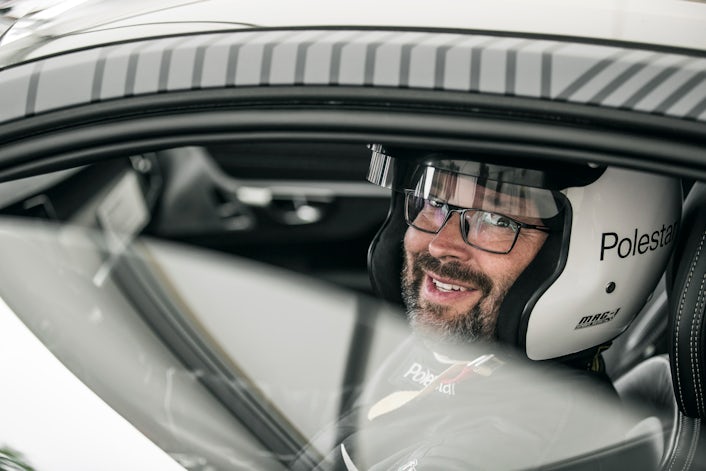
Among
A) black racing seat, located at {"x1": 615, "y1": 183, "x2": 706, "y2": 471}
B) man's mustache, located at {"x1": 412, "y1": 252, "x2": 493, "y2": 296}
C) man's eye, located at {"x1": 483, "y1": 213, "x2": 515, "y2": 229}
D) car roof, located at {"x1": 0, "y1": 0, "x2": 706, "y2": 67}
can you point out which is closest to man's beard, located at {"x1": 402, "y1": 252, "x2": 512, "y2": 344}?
man's mustache, located at {"x1": 412, "y1": 252, "x2": 493, "y2": 296}

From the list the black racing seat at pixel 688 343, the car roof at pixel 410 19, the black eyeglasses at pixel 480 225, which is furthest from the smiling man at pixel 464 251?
the car roof at pixel 410 19

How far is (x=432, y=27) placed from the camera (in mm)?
1040

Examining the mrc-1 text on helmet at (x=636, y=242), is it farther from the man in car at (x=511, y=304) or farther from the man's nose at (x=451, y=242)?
the man's nose at (x=451, y=242)

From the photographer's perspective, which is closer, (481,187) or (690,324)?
(690,324)

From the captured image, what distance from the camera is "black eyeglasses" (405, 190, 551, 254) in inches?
62.9

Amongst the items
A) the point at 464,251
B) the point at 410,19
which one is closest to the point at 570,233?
the point at 464,251

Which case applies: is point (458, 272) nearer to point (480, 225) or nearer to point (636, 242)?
point (480, 225)

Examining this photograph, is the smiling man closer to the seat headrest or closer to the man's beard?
the man's beard

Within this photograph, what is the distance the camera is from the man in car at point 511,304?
1.44m

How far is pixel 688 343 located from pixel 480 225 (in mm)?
449

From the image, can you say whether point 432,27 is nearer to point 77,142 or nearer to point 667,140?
point 667,140

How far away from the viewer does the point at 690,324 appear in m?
1.30

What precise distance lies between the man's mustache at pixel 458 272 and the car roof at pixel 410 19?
0.69 m

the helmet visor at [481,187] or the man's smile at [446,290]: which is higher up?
the helmet visor at [481,187]
